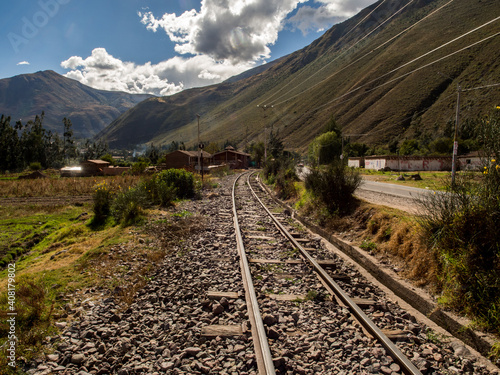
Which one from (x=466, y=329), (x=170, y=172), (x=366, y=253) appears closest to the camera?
(x=466, y=329)

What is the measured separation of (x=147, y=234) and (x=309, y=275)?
4.84 meters

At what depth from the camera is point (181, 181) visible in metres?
17.2

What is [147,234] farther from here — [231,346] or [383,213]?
[383,213]

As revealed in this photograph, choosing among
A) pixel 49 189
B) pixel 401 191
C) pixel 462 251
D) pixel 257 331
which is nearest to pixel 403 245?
pixel 462 251

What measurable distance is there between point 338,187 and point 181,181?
392 inches

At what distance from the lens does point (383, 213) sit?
7930 millimetres

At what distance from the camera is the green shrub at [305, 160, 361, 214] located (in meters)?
9.95

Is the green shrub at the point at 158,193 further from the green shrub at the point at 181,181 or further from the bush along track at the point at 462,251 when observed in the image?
the bush along track at the point at 462,251

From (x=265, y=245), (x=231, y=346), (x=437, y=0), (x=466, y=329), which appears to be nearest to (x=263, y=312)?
(x=231, y=346)

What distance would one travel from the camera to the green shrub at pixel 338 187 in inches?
392

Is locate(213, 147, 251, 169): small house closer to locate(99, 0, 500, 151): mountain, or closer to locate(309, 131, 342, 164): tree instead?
locate(99, 0, 500, 151): mountain

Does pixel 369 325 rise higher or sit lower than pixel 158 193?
lower

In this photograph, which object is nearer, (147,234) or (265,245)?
(265,245)

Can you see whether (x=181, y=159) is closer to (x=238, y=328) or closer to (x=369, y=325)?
(x=238, y=328)
